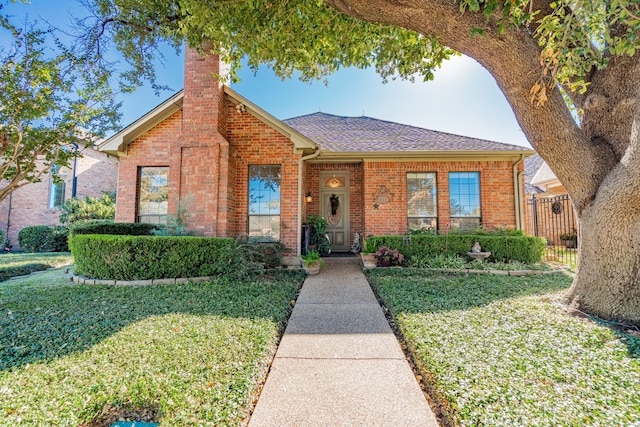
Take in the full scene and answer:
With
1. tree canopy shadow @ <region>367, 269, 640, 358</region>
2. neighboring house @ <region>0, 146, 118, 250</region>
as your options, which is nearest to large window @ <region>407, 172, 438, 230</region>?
tree canopy shadow @ <region>367, 269, 640, 358</region>

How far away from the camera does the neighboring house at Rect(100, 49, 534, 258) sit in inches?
265

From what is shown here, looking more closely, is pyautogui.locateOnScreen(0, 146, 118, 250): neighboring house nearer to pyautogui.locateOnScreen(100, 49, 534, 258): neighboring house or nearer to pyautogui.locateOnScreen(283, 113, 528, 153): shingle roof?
pyautogui.locateOnScreen(100, 49, 534, 258): neighboring house

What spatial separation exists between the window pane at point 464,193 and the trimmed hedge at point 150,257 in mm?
6648

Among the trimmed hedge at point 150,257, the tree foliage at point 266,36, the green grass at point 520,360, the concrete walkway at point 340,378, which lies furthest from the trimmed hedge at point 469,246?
the tree foliage at point 266,36

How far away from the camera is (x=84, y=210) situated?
38.9 ft

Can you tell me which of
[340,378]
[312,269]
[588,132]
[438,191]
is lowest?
[340,378]

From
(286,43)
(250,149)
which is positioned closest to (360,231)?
(250,149)

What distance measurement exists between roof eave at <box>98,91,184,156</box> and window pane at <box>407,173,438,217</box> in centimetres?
702

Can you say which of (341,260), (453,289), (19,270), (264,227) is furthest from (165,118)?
(453,289)

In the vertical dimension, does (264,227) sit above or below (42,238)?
above

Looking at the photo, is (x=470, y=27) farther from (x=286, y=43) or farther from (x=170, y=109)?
(x=170, y=109)

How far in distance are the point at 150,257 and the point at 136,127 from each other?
3678mm

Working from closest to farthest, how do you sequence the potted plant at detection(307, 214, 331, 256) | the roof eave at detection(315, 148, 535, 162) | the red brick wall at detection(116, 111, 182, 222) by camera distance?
the red brick wall at detection(116, 111, 182, 222)
the roof eave at detection(315, 148, 535, 162)
the potted plant at detection(307, 214, 331, 256)

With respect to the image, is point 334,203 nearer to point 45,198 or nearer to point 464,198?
point 464,198
